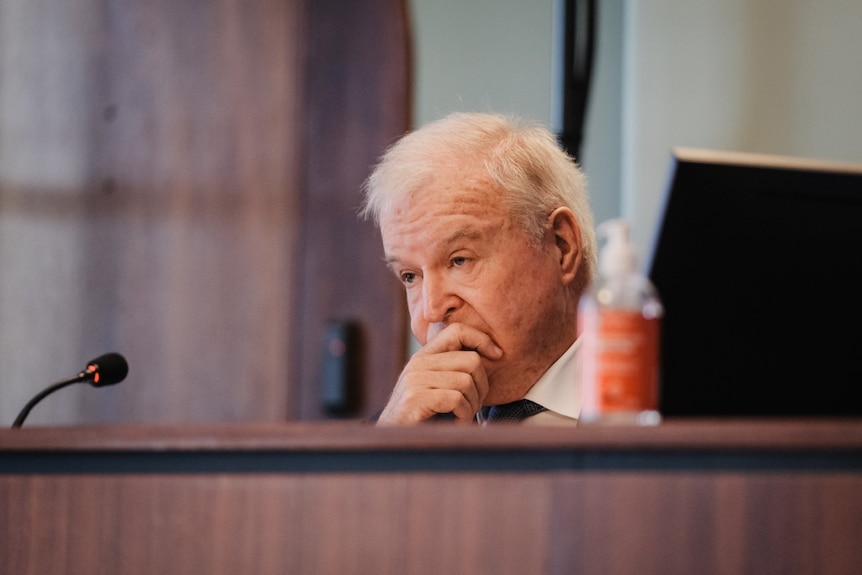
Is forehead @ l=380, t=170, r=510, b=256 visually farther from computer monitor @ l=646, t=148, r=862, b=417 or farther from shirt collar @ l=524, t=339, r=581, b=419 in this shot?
computer monitor @ l=646, t=148, r=862, b=417

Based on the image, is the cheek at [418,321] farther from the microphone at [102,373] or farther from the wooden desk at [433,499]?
the wooden desk at [433,499]

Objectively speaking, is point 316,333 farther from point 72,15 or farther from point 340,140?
point 72,15

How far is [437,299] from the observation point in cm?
165

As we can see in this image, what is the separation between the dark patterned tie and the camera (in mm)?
1631

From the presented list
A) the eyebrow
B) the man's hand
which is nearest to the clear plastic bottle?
the man's hand

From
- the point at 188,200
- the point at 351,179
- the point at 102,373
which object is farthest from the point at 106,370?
the point at 188,200

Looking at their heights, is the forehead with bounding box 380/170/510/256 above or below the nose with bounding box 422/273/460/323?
above

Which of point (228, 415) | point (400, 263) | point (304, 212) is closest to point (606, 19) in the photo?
point (304, 212)

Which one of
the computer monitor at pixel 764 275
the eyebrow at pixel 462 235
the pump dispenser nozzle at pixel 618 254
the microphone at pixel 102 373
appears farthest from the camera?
the eyebrow at pixel 462 235

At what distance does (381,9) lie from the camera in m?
2.65

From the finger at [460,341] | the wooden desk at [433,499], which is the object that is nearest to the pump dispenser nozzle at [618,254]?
the wooden desk at [433,499]

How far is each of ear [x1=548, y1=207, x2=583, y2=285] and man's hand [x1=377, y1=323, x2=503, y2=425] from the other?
250 mm

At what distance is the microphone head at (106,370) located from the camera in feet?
4.00

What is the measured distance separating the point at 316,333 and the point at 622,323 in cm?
192
